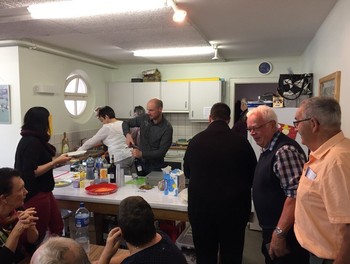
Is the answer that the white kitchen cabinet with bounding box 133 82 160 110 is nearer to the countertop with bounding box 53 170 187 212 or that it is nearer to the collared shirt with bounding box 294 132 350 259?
the countertop with bounding box 53 170 187 212

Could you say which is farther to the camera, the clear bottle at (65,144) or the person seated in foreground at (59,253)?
the clear bottle at (65,144)

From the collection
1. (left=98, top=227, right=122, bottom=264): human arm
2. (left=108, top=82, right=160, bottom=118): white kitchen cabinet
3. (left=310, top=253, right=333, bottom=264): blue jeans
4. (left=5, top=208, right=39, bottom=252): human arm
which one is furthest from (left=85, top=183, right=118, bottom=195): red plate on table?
(left=108, top=82, right=160, bottom=118): white kitchen cabinet

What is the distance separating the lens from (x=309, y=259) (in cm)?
164

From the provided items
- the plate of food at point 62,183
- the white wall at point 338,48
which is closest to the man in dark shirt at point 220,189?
the white wall at point 338,48

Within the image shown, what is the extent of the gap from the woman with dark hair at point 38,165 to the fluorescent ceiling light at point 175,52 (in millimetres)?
2450

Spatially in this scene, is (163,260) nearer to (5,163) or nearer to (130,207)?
(130,207)

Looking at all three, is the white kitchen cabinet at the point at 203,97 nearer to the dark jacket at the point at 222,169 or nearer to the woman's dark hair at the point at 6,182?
the dark jacket at the point at 222,169

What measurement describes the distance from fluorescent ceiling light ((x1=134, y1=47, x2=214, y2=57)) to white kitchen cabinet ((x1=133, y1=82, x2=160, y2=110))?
0.92 metres

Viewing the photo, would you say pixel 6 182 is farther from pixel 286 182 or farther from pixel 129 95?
pixel 129 95

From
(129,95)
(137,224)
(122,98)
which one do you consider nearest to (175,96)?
(129,95)

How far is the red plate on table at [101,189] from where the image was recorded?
262 cm

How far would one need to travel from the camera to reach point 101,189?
2715mm

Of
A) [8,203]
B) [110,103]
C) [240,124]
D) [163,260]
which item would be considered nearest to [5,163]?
[110,103]

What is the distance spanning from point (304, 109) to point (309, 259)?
0.87 m
